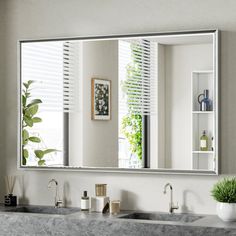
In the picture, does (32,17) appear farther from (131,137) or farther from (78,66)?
(131,137)

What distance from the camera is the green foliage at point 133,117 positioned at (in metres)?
4.48

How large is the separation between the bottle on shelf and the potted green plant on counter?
1.69 ft

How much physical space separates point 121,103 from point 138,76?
0.22 meters

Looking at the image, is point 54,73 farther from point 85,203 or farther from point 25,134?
point 85,203

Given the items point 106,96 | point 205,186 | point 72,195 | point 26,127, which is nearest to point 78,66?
point 106,96

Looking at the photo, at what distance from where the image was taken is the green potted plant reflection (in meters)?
4.75

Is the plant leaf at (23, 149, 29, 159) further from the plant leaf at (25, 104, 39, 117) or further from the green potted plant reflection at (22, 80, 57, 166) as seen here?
the plant leaf at (25, 104, 39, 117)

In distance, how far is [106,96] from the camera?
15.0ft

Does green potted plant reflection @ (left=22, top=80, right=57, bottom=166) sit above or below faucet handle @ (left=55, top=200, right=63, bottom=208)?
above

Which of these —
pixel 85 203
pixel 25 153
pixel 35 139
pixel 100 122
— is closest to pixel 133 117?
pixel 100 122

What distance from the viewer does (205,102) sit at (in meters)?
4.25

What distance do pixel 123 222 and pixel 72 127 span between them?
95cm

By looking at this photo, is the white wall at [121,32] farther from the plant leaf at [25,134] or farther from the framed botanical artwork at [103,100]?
the framed botanical artwork at [103,100]

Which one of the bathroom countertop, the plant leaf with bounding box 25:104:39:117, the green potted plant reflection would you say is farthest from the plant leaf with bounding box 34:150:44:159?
the bathroom countertop
